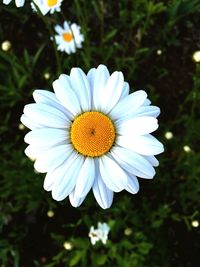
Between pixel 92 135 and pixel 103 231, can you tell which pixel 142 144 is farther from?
pixel 103 231

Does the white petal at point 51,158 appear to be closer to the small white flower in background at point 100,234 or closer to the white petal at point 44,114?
the white petal at point 44,114

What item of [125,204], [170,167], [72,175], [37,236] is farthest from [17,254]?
[72,175]

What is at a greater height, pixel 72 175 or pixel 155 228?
pixel 72 175

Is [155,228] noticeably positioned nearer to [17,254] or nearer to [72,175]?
[17,254]

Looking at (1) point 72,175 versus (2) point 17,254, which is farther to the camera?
(2) point 17,254

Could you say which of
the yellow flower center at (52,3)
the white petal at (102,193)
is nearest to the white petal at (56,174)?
the white petal at (102,193)

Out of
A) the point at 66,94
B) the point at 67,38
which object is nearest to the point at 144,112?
the point at 66,94
